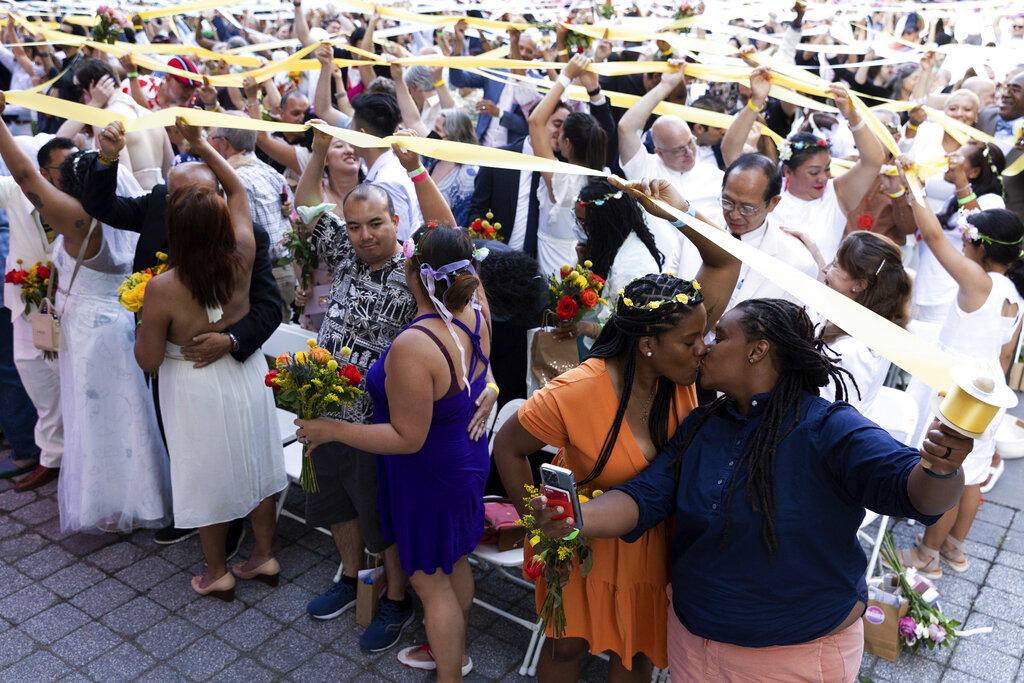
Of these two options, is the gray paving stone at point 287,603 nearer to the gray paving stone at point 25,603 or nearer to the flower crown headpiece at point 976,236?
the gray paving stone at point 25,603

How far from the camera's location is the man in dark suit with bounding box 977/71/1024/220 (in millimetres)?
6430

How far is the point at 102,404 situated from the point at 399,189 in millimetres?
2119

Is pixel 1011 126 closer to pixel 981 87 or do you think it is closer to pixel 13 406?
pixel 981 87

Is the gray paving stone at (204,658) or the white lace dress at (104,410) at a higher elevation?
the white lace dress at (104,410)

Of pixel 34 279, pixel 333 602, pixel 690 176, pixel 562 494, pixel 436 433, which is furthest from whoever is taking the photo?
pixel 690 176

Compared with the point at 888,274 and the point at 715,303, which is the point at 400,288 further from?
the point at 888,274

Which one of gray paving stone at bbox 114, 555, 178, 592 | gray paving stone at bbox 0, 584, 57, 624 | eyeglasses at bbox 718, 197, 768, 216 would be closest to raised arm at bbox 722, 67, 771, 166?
eyeglasses at bbox 718, 197, 768, 216

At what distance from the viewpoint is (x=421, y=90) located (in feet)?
25.3

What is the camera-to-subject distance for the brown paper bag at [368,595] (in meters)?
3.90

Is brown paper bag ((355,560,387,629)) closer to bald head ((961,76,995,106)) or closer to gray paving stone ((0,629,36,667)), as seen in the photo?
gray paving stone ((0,629,36,667))

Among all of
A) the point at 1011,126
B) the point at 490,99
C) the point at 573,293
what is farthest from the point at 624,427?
the point at 490,99

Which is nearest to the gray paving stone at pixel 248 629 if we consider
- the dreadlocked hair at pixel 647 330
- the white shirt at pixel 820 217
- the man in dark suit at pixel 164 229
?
the man in dark suit at pixel 164 229

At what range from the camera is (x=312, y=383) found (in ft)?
10.6

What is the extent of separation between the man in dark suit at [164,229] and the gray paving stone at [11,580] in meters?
1.61
